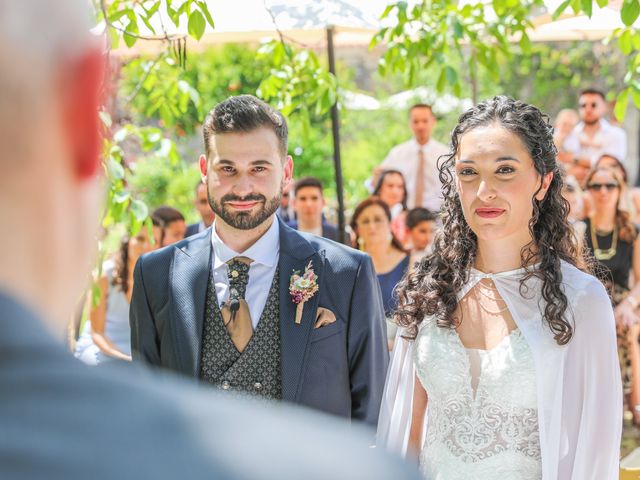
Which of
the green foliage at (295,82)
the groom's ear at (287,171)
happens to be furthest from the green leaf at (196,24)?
the green foliage at (295,82)

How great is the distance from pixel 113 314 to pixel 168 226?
88 centimetres

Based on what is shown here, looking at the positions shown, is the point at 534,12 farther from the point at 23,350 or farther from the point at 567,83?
the point at 567,83

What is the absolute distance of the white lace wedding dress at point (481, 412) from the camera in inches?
124

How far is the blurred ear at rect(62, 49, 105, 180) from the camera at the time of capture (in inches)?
27.7

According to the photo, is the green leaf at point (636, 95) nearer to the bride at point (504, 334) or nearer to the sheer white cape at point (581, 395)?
the bride at point (504, 334)

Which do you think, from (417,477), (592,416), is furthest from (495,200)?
(417,477)

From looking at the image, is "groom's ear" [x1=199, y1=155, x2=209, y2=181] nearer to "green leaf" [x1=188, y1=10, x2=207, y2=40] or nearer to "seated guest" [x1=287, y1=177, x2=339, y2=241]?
Result: "green leaf" [x1=188, y1=10, x2=207, y2=40]

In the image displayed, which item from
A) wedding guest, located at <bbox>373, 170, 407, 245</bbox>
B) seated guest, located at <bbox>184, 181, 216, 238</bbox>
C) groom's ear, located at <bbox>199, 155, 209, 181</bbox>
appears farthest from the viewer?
wedding guest, located at <bbox>373, 170, 407, 245</bbox>

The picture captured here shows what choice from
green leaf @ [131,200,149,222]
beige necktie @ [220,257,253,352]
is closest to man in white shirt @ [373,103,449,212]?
green leaf @ [131,200,149,222]

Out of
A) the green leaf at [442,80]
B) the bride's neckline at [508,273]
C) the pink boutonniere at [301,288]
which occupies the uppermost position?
the green leaf at [442,80]

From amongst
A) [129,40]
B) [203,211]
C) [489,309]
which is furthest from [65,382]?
[203,211]

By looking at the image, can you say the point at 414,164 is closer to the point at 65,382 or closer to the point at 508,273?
the point at 508,273

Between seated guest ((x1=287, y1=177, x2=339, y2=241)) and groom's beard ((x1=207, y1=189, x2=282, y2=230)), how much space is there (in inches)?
173

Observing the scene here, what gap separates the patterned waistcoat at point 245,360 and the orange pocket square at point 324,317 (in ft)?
0.49
